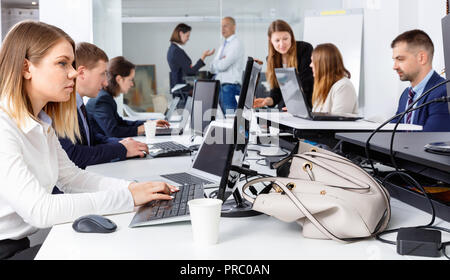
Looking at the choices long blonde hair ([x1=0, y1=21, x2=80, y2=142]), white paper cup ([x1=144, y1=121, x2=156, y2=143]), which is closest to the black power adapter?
long blonde hair ([x1=0, y1=21, x2=80, y2=142])

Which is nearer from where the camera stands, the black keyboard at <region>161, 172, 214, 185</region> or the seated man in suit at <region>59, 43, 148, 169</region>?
the black keyboard at <region>161, 172, 214, 185</region>

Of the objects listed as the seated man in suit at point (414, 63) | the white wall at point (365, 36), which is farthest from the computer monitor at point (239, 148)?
the white wall at point (365, 36)

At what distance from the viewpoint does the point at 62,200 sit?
1.10 meters

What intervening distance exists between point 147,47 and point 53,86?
4869mm

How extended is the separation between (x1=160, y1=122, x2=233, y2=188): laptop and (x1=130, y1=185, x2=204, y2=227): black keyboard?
0.78 feet

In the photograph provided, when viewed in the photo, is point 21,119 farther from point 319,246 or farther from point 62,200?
point 319,246

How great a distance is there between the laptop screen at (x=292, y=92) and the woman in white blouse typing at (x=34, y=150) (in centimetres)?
122

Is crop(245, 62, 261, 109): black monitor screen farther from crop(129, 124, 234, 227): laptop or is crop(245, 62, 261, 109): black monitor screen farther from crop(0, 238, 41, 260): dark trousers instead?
crop(0, 238, 41, 260): dark trousers

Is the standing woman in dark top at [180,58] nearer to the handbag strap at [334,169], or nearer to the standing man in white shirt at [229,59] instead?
the standing man in white shirt at [229,59]

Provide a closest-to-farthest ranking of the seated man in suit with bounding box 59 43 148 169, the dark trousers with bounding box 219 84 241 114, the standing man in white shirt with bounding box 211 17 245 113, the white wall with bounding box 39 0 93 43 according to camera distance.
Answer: the seated man in suit with bounding box 59 43 148 169
the white wall with bounding box 39 0 93 43
the dark trousers with bounding box 219 84 241 114
the standing man in white shirt with bounding box 211 17 245 113

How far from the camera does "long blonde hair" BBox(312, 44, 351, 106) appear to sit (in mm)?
3432

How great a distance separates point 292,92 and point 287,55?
159 centimetres

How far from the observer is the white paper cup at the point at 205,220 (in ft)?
2.93
